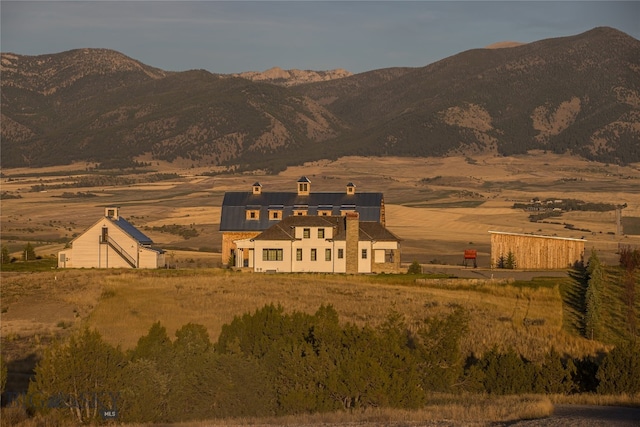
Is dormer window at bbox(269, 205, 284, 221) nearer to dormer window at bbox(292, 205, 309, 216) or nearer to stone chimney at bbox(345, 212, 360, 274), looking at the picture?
dormer window at bbox(292, 205, 309, 216)

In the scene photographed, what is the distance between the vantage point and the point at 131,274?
Answer: 66.7 metres

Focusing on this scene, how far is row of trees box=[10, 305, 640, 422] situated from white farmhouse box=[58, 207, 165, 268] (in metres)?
32.4

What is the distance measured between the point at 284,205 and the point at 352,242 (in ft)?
33.8

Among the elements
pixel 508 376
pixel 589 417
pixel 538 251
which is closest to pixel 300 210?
pixel 538 251

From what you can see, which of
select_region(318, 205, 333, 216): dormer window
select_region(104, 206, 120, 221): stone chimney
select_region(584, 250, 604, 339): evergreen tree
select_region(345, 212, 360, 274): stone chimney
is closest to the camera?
select_region(584, 250, 604, 339): evergreen tree

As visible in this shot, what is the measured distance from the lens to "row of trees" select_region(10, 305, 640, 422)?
33344 mm

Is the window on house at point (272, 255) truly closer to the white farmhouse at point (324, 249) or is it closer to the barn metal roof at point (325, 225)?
the white farmhouse at point (324, 249)

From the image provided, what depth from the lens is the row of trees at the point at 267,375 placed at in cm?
3334

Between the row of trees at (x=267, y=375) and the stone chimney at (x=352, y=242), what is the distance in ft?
93.2

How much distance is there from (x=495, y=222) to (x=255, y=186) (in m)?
61.7

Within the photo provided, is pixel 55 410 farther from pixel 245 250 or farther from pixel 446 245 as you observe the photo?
pixel 446 245

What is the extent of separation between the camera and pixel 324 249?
70.2 meters

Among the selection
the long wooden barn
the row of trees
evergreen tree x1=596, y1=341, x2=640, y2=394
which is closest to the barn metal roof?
the long wooden barn

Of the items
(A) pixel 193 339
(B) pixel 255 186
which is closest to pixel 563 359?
(A) pixel 193 339
